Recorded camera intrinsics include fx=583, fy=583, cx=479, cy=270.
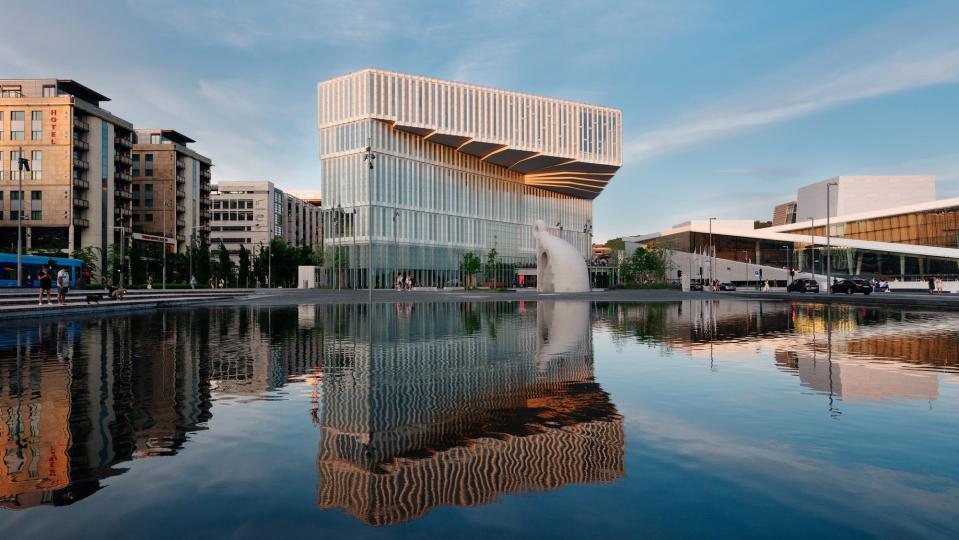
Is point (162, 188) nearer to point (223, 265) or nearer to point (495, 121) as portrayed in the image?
point (223, 265)

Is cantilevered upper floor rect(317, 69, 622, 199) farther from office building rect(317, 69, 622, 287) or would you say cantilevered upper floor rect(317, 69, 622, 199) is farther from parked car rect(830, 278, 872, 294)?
parked car rect(830, 278, 872, 294)

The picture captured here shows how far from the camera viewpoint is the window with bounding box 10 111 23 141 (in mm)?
70250

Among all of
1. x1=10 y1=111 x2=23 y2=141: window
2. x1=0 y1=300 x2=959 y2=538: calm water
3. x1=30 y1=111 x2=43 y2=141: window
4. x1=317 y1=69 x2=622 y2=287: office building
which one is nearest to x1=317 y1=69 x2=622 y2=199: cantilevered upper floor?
x1=317 y1=69 x2=622 y2=287: office building

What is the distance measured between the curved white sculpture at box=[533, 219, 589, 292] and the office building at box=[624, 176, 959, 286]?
128 feet

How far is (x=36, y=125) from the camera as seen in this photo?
70.7m

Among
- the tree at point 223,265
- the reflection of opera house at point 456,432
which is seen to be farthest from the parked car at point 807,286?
the tree at point 223,265

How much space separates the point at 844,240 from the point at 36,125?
116714 mm

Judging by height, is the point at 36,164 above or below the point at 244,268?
above

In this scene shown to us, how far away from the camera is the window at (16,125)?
70250 millimetres

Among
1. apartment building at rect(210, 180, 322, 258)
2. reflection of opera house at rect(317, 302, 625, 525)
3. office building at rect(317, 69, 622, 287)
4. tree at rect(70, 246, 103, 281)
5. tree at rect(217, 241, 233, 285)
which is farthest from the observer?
apartment building at rect(210, 180, 322, 258)

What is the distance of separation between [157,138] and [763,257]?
4297 inches

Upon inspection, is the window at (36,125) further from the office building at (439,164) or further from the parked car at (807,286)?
the parked car at (807,286)

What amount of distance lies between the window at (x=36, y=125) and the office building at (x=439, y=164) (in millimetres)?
33963

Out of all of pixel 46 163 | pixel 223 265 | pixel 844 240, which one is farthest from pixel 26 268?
pixel 844 240
